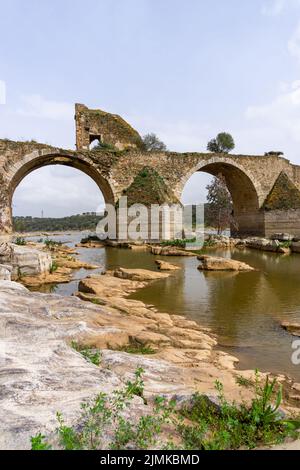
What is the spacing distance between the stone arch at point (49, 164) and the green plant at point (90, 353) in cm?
1827

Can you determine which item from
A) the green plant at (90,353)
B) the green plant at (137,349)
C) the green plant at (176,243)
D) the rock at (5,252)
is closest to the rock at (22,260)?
the rock at (5,252)

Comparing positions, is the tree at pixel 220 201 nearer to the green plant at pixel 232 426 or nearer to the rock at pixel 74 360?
the rock at pixel 74 360

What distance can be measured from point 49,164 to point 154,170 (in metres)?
7.54

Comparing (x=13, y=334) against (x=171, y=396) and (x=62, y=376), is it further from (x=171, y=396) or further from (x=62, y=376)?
(x=171, y=396)

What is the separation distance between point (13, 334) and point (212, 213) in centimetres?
2823

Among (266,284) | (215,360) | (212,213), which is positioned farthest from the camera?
(212,213)

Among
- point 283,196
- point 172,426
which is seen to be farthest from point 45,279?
point 283,196

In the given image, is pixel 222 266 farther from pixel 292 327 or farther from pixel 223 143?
pixel 223 143

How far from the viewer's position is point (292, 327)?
5430mm

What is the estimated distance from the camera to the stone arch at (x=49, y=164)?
69.0 ft

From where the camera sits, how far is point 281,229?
2716 centimetres

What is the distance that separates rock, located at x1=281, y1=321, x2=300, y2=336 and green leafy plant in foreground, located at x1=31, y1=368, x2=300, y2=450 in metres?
2.97

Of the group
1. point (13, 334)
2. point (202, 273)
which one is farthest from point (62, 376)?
point (202, 273)

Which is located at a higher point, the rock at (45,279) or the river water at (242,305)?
the rock at (45,279)
